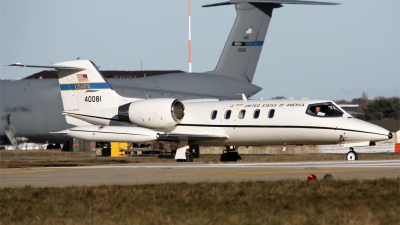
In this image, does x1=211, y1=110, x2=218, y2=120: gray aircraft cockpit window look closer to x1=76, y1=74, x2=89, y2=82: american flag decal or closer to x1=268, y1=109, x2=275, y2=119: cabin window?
x1=268, y1=109, x2=275, y2=119: cabin window

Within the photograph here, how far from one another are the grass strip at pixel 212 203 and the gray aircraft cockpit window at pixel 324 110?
39.4 feet

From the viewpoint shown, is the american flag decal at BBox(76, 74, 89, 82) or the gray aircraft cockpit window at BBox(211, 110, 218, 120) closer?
the gray aircraft cockpit window at BBox(211, 110, 218, 120)

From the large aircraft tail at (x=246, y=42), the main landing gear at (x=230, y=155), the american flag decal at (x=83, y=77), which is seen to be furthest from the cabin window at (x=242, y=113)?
the large aircraft tail at (x=246, y=42)

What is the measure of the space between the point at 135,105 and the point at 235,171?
11.7m

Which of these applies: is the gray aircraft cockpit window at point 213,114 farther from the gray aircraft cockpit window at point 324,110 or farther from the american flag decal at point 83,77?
the american flag decal at point 83,77

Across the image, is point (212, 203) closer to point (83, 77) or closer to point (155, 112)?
point (155, 112)

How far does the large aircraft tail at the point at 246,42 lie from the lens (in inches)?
2154

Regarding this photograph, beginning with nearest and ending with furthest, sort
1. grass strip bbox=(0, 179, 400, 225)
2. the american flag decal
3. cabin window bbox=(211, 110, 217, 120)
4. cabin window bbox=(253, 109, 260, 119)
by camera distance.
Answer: grass strip bbox=(0, 179, 400, 225), cabin window bbox=(253, 109, 260, 119), cabin window bbox=(211, 110, 217, 120), the american flag decal

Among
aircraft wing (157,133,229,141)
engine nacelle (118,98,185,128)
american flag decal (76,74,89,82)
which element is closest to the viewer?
aircraft wing (157,133,229,141)

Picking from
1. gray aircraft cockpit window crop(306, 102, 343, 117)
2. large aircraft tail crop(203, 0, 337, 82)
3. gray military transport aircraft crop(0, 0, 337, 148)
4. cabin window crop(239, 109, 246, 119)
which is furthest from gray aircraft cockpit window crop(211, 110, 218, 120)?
large aircraft tail crop(203, 0, 337, 82)

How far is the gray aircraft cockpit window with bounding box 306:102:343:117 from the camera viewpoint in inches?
1036

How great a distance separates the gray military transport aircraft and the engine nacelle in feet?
71.8

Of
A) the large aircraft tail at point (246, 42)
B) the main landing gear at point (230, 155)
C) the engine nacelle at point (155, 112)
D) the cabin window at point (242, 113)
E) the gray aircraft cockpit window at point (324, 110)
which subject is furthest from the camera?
the large aircraft tail at point (246, 42)

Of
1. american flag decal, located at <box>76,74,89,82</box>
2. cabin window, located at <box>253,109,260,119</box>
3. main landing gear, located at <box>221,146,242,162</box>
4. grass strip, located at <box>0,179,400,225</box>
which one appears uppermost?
american flag decal, located at <box>76,74,89,82</box>
